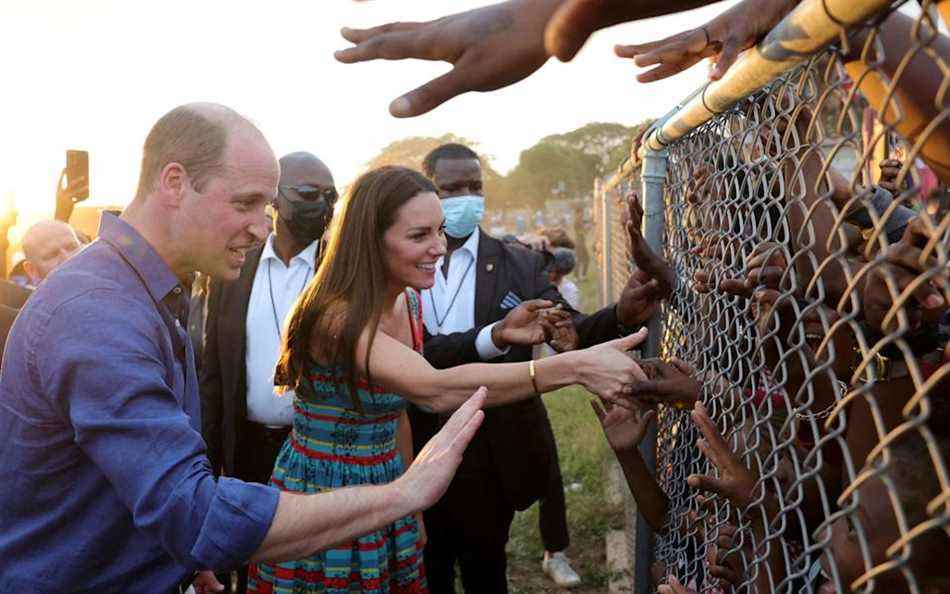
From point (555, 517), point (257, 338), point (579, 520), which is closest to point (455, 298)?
point (257, 338)

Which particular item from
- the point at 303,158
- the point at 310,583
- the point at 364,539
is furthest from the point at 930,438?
the point at 303,158

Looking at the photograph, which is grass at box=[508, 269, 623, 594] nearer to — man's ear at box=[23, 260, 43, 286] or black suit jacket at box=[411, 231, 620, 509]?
black suit jacket at box=[411, 231, 620, 509]

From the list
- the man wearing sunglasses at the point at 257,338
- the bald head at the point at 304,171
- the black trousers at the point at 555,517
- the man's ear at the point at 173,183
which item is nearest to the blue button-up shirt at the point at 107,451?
the man's ear at the point at 173,183

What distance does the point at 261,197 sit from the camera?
7.08ft

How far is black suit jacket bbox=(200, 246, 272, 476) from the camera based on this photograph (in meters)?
3.66

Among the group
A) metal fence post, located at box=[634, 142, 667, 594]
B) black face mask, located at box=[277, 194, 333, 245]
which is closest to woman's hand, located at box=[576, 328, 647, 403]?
metal fence post, located at box=[634, 142, 667, 594]

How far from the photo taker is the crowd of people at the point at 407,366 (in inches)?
43.5

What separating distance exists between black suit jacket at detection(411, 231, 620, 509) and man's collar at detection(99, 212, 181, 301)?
1.61 metres

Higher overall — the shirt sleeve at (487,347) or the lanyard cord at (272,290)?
the lanyard cord at (272,290)

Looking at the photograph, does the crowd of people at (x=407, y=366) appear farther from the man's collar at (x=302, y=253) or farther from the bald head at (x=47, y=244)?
the bald head at (x=47, y=244)

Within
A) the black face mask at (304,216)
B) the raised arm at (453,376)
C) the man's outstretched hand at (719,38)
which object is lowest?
the raised arm at (453,376)

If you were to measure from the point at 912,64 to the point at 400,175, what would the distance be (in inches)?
81.2

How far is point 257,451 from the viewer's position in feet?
12.1

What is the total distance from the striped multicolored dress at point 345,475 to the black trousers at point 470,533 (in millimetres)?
554
